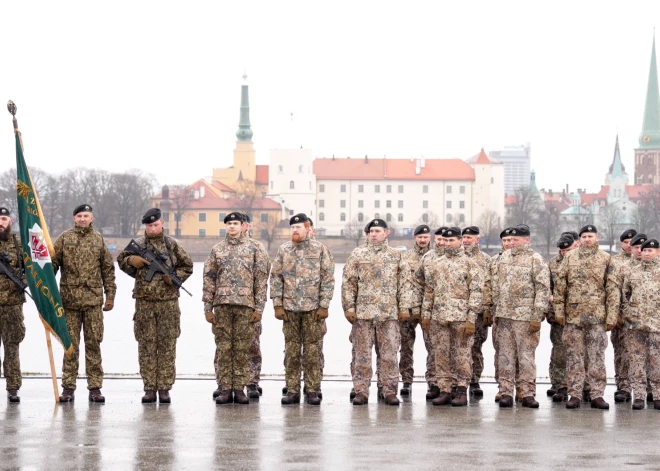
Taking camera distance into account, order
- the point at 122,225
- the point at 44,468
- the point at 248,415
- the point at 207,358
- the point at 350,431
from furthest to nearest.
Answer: the point at 122,225 → the point at 207,358 → the point at 248,415 → the point at 350,431 → the point at 44,468

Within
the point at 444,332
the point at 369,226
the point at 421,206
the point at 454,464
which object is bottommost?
the point at 454,464

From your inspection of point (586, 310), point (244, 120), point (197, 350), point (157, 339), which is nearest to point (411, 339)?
point (586, 310)

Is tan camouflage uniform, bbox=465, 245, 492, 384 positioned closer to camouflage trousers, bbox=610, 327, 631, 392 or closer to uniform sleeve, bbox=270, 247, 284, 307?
camouflage trousers, bbox=610, 327, 631, 392

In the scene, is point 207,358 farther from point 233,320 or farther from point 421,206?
point 421,206

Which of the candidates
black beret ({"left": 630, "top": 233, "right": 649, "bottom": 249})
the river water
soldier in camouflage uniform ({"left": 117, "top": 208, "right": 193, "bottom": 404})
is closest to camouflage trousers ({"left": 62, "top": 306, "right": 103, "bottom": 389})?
soldier in camouflage uniform ({"left": 117, "top": 208, "right": 193, "bottom": 404})

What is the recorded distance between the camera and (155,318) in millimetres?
12789

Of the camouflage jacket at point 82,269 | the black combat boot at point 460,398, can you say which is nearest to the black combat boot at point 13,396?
the camouflage jacket at point 82,269

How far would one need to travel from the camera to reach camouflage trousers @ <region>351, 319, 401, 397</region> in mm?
12969

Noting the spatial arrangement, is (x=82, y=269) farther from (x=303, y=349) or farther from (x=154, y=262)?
(x=303, y=349)

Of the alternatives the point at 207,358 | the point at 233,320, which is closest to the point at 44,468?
the point at 233,320

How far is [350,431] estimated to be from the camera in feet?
36.1

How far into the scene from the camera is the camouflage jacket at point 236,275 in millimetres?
12805

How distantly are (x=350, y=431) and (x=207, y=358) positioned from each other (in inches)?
499

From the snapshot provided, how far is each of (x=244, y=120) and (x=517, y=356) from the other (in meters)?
167
